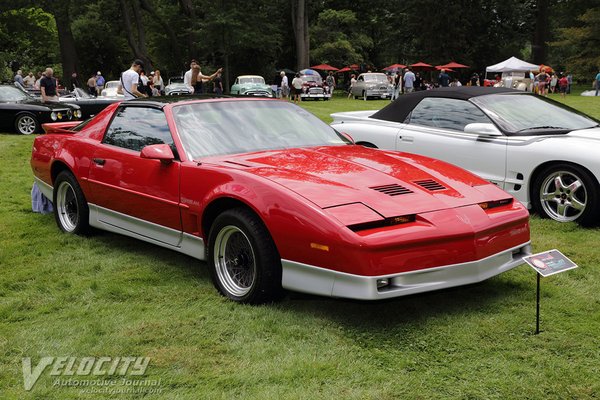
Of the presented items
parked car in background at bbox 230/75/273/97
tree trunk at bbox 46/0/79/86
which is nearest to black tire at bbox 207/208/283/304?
parked car in background at bbox 230/75/273/97

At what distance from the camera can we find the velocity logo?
3.21m

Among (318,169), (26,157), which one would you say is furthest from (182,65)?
(318,169)

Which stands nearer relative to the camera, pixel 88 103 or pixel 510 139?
pixel 510 139

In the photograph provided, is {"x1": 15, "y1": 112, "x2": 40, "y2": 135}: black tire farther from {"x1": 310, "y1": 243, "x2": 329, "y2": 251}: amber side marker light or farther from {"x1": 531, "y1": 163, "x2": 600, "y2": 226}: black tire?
{"x1": 310, "y1": 243, "x2": 329, "y2": 251}: amber side marker light

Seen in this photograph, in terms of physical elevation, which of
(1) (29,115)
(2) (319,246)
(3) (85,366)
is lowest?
(3) (85,366)

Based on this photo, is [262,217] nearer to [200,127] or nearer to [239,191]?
[239,191]

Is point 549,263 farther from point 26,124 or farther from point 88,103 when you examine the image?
point 88,103

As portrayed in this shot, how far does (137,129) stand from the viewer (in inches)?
206

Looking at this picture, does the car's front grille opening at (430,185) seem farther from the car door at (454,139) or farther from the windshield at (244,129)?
the car door at (454,139)

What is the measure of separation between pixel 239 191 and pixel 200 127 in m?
1.04

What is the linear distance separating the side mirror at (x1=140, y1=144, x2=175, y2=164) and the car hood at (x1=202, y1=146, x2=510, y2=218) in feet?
0.95

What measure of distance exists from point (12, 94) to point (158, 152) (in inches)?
491

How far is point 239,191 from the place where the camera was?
4008 mm

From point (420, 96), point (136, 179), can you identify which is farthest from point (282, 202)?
point (420, 96)
